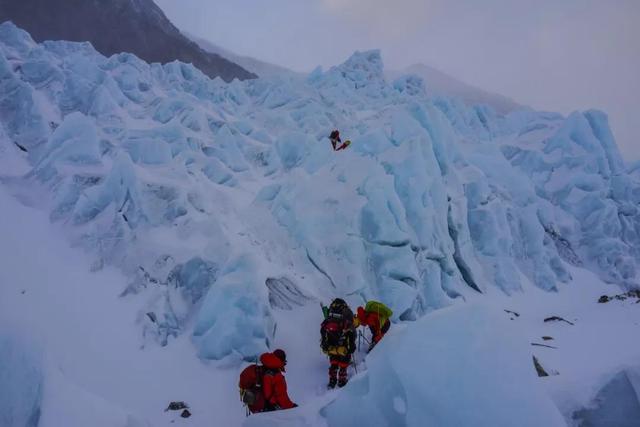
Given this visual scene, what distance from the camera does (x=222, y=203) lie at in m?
11.2

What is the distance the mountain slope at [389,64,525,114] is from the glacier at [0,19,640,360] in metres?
45.3

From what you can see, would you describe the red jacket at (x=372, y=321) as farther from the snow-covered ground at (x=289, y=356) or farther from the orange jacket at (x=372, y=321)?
the snow-covered ground at (x=289, y=356)

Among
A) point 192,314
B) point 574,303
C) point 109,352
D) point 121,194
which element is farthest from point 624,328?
point 121,194

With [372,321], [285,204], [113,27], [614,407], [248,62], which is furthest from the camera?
[248,62]

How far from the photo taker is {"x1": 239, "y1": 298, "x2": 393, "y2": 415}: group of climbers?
17.0 feet

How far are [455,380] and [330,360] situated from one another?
297cm

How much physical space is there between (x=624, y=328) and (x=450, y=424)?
427 inches

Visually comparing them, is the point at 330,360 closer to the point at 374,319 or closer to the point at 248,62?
the point at 374,319

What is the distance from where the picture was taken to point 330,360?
21.0ft

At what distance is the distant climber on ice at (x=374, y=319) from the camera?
721 centimetres

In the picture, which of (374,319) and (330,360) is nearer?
(330,360)

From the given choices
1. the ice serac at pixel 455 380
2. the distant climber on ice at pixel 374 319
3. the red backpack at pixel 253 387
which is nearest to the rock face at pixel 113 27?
the distant climber on ice at pixel 374 319

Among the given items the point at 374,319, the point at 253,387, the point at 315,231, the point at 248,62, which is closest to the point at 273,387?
the point at 253,387

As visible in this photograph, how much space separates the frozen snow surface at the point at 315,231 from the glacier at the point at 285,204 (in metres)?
0.05
